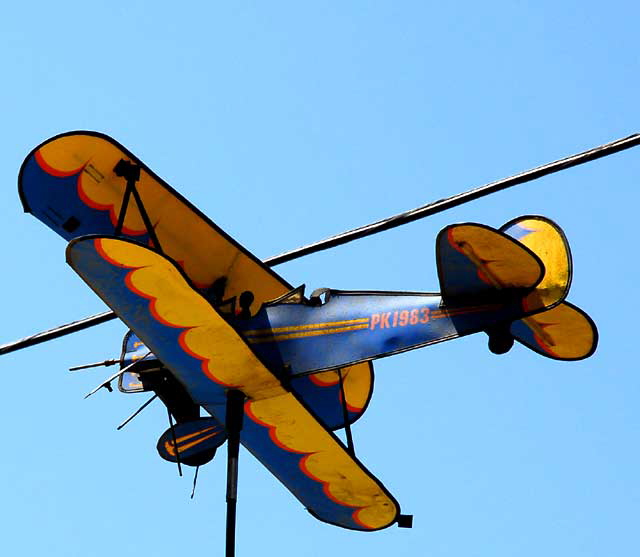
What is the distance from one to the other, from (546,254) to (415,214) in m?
1.20

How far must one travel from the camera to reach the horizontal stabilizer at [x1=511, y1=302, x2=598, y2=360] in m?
15.0

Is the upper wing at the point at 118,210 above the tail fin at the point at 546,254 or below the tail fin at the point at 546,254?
above

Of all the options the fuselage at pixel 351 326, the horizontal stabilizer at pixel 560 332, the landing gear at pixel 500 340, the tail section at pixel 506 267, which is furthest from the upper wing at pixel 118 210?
the landing gear at pixel 500 340

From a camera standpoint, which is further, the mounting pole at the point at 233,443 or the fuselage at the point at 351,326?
the mounting pole at the point at 233,443

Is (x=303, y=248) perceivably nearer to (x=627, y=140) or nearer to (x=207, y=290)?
(x=207, y=290)

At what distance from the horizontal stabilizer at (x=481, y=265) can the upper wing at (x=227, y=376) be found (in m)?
1.87

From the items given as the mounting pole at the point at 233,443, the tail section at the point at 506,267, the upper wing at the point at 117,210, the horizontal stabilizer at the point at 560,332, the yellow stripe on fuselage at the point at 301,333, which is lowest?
the mounting pole at the point at 233,443

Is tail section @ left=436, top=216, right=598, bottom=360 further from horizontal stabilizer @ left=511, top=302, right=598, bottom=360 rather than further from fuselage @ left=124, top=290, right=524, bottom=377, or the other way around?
horizontal stabilizer @ left=511, top=302, right=598, bottom=360

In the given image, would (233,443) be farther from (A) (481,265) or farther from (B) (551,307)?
(B) (551,307)

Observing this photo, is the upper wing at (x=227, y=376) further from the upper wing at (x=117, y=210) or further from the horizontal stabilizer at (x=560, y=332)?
the horizontal stabilizer at (x=560, y=332)

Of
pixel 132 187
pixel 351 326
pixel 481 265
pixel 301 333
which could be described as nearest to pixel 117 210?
pixel 132 187

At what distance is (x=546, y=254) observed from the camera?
46.7ft

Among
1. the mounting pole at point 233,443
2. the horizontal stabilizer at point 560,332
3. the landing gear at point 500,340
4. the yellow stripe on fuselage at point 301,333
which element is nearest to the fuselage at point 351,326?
the yellow stripe on fuselage at point 301,333

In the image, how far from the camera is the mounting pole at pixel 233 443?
15453 millimetres
